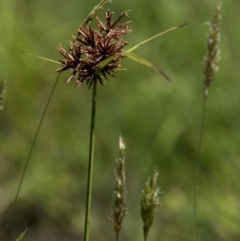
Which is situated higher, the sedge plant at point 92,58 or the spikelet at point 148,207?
Result: the sedge plant at point 92,58

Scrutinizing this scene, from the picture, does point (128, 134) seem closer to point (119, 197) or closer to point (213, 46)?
point (213, 46)

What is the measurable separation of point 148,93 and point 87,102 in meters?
0.39

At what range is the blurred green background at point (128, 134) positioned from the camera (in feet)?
14.4

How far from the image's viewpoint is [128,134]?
4.74 m

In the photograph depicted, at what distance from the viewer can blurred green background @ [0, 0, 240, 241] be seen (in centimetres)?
438

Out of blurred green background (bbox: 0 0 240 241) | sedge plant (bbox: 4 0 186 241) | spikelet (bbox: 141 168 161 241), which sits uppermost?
blurred green background (bbox: 0 0 240 241)

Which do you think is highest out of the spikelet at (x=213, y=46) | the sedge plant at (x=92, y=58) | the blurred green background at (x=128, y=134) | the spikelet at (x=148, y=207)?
the blurred green background at (x=128, y=134)

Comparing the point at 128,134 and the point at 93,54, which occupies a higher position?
the point at 128,134

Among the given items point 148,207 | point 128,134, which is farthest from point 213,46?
point 128,134

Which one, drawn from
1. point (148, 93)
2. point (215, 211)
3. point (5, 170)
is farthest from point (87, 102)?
point (215, 211)

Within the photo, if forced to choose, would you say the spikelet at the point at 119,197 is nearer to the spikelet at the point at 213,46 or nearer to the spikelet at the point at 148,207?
the spikelet at the point at 148,207

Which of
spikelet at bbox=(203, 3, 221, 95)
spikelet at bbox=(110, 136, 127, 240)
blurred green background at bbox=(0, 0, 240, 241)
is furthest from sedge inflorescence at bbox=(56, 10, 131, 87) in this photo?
blurred green background at bbox=(0, 0, 240, 241)

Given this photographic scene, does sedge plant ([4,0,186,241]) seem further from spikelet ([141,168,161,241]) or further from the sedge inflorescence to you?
spikelet ([141,168,161,241])

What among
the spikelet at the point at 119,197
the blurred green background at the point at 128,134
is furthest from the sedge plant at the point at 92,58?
the blurred green background at the point at 128,134
